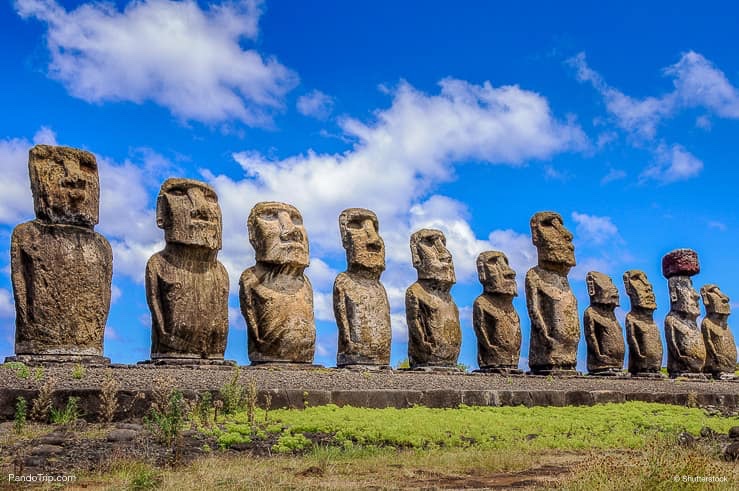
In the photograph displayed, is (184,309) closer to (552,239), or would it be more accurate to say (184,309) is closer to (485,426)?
(485,426)

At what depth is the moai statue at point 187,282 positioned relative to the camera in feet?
43.4

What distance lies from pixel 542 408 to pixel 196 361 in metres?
5.53

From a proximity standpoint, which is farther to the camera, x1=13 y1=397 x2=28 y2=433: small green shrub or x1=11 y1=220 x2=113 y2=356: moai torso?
x1=11 y1=220 x2=113 y2=356: moai torso

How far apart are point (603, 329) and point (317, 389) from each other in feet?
44.8

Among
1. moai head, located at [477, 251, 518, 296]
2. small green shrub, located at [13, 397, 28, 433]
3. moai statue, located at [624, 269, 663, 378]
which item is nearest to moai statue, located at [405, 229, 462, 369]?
moai head, located at [477, 251, 518, 296]

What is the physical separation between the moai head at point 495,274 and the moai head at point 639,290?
599cm

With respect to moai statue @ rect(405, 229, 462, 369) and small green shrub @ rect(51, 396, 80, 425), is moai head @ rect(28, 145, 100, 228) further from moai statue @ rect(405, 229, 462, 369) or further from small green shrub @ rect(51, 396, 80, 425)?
moai statue @ rect(405, 229, 462, 369)

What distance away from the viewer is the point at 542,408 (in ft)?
41.4

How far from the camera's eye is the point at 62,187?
39.6ft

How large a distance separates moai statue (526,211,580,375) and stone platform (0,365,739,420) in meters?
4.15

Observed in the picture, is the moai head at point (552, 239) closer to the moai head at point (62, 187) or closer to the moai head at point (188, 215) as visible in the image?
the moai head at point (188, 215)

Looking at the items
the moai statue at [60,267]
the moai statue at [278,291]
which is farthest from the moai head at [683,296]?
the moai statue at [60,267]

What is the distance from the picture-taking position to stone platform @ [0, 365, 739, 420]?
8.80 metres

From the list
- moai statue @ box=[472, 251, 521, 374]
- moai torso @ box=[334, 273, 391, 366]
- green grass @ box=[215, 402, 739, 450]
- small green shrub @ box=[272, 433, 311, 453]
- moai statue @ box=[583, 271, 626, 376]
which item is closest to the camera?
small green shrub @ box=[272, 433, 311, 453]
